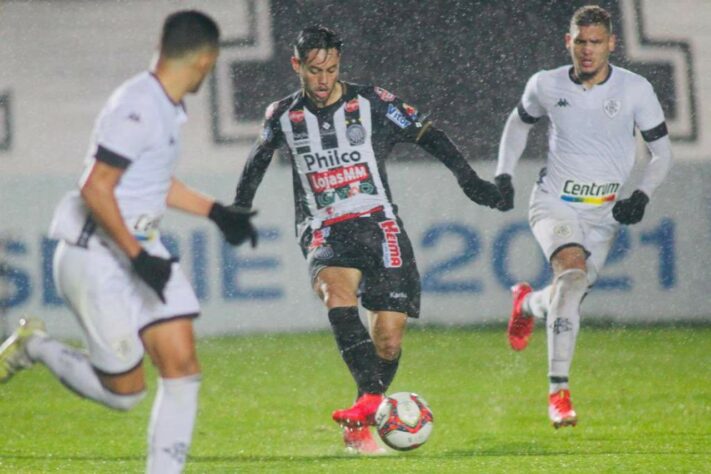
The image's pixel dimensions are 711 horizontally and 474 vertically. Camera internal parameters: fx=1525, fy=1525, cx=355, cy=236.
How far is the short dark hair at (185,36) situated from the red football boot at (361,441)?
2665mm

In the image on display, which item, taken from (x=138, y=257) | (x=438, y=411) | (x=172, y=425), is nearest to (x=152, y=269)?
(x=138, y=257)

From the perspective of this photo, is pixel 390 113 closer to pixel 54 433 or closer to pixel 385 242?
pixel 385 242

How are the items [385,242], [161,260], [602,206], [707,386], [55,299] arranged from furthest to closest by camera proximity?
[55,299] < [707,386] < [602,206] < [385,242] < [161,260]

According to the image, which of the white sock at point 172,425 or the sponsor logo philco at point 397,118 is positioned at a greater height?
the sponsor logo philco at point 397,118

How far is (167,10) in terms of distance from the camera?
539 inches

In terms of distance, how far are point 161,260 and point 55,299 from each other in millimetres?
7785

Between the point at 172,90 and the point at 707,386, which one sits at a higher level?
the point at 172,90

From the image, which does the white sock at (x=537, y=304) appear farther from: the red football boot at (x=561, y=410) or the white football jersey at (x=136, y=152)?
the white football jersey at (x=136, y=152)

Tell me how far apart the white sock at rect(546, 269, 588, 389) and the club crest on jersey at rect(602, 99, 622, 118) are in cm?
94

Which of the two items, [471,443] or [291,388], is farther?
[291,388]

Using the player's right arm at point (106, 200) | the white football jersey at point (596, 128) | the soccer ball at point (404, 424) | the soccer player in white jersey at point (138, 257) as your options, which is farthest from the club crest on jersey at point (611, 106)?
the player's right arm at point (106, 200)

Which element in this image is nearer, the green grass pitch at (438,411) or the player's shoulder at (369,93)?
the green grass pitch at (438,411)

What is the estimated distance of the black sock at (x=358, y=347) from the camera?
7430 mm

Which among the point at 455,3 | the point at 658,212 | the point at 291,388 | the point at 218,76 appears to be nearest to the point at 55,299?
the point at 218,76
